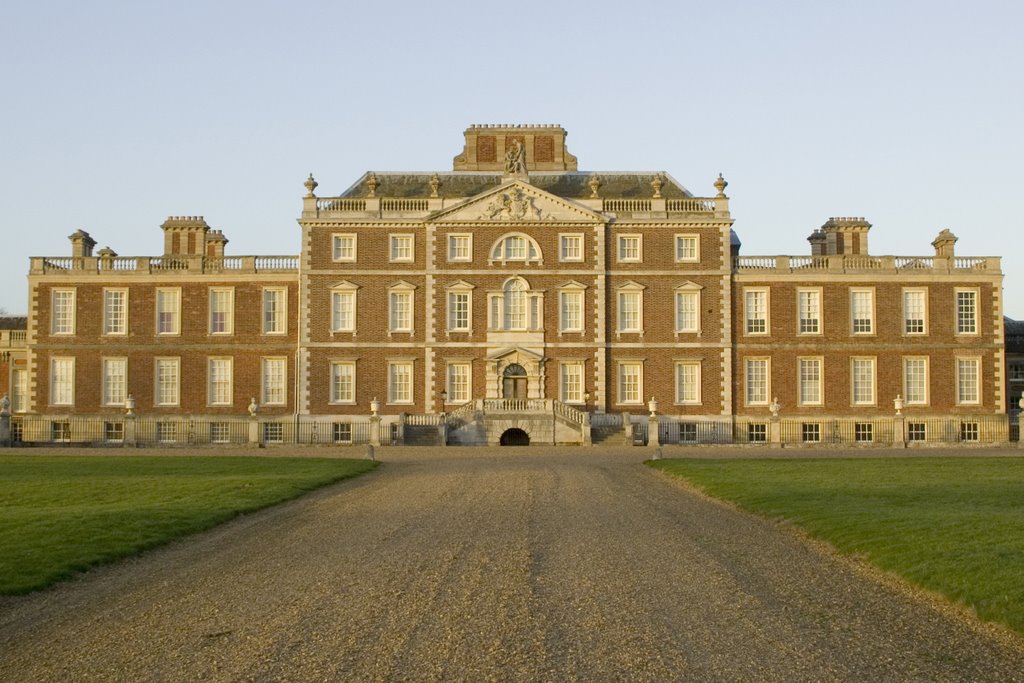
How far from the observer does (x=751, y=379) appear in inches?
1969

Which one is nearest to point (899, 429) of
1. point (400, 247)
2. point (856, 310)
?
point (856, 310)

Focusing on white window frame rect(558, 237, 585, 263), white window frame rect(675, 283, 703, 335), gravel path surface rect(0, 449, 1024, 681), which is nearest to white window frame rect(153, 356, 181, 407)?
white window frame rect(558, 237, 585, 263)

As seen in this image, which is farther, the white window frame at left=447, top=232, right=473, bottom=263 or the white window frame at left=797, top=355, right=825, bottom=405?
the white window frame at left=797, top=355, right=825, bottom=405

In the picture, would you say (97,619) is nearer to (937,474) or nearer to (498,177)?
(937,474)

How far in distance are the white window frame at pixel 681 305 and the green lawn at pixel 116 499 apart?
68.0 feet

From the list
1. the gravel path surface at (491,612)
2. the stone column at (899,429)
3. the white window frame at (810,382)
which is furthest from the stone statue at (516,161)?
the gravel path surface at (491,612)

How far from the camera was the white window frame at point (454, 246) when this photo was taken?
49.2 metres

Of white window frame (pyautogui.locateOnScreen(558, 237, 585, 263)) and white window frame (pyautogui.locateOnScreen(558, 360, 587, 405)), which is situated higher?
white window frame (pyautogui.locateOnScreen(558, 237, 585, 263))

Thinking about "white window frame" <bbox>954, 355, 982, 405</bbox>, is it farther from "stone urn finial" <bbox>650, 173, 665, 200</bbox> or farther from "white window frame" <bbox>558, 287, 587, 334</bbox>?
"white window frame" <bbox>558, 287, 587, 334</bbox>

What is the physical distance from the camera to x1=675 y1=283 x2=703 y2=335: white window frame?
4950 cm

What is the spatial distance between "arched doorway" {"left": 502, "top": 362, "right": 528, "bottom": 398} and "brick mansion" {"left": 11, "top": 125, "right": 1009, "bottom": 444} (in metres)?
0.08

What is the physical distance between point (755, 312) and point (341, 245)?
17742mm

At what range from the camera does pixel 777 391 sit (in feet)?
164

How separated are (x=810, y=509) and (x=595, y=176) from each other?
33.1m
